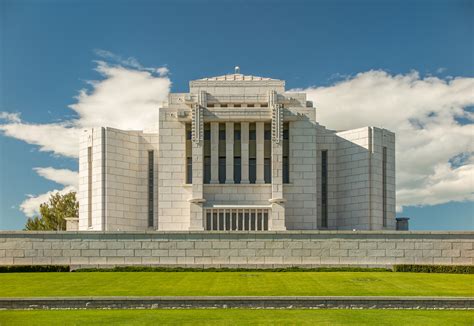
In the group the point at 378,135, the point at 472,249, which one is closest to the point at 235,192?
the point at 378,135

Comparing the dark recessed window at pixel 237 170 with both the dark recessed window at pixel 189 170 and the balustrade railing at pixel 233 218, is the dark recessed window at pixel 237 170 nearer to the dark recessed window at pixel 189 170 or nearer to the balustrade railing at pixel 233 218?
the balustrade railing at pixel 233 218

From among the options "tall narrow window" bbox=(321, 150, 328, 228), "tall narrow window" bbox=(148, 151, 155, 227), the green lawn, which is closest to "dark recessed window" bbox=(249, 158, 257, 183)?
"tall narrow window" bbox=(321, 150, 328, 228)

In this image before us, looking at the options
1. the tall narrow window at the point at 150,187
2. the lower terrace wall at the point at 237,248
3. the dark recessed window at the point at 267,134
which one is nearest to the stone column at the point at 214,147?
the dark recessed window at the point at 267,134

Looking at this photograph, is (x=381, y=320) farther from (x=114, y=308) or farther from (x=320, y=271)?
(x=320, y=271)

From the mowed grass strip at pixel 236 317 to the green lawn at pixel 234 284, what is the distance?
284 centimetres

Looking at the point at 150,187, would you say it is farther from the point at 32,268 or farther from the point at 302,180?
the point at 32,268

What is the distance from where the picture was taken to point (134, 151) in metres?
54.5

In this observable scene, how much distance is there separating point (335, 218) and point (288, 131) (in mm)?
8418

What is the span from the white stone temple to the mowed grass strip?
80.9 ft

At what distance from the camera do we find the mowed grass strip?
22688 millimetres

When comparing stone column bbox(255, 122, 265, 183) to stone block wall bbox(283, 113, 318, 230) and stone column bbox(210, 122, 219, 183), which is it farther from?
stone column bbox(210, 122, 219, 183)

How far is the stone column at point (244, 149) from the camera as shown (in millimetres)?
51719

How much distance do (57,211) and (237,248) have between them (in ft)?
139

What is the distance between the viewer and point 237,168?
A: 52375 mm
